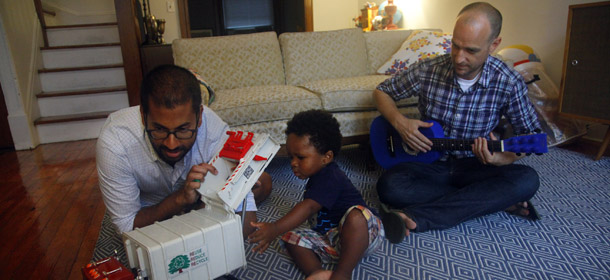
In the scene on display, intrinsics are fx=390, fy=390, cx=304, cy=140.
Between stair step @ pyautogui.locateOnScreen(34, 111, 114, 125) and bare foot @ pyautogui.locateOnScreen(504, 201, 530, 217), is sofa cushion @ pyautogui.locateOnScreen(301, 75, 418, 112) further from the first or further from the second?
stair step @ pyautogui.locateOnScreen(34, 111, 114, 125)

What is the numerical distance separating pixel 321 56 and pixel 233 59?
2.13 ft

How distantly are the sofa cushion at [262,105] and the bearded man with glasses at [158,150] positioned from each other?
73cm

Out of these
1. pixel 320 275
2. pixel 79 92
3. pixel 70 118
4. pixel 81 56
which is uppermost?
pixel 81 56

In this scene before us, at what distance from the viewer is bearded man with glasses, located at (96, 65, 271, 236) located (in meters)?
1.10

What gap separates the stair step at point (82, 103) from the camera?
365cm

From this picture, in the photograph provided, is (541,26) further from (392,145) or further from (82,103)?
(82,103)

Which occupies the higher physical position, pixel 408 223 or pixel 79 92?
pixel 79 92

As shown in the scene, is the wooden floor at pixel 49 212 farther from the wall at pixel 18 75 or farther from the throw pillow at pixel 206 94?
the throw pillow at pixel 206 94

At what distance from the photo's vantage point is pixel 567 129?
2.55 meters

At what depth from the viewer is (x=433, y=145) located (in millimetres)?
1697

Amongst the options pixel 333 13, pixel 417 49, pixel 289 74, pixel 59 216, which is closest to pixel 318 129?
pixel 59 216

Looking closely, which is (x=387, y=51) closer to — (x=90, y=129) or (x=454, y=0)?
(x=454, y=0)

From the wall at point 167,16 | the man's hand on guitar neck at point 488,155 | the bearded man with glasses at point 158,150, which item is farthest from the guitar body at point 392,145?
the wall at point 167,16

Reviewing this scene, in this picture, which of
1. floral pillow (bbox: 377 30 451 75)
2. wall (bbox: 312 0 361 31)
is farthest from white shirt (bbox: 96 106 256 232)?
wall (bbox: 312 0 361 31)
